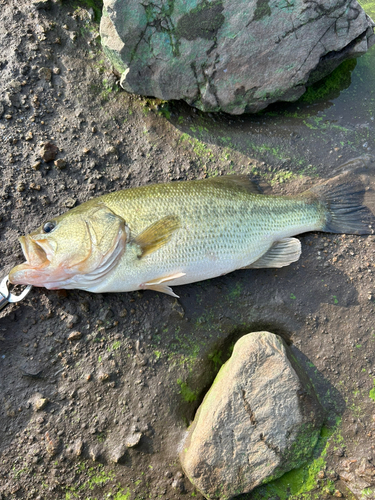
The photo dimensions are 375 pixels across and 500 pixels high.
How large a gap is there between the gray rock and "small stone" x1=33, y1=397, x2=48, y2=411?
1.33 meters

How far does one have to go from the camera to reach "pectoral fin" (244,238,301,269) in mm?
3410

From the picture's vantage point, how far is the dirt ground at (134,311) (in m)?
3.06

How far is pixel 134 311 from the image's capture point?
3324 mm

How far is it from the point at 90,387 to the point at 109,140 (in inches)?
99.3

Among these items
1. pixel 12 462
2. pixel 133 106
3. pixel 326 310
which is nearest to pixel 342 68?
pixel 133 106

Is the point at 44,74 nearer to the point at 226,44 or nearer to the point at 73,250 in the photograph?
the point at 226,44

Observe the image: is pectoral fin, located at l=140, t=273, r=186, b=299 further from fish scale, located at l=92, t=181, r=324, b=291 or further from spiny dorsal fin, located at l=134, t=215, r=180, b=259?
spiny dorsal fin, located at l=134, t=215, r=180, b=259

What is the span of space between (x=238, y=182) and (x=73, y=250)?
5.93 feet

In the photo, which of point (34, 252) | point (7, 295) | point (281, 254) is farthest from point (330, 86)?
point (7, 295)

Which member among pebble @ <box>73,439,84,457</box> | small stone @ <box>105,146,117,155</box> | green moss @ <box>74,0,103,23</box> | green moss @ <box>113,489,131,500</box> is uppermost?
green moss @ <box>74,0,103,23</box>

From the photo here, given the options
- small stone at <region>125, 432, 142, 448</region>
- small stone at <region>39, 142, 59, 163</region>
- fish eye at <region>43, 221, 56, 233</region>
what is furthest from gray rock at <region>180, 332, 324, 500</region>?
small stone at <region>39, 142, 59, 163</region>

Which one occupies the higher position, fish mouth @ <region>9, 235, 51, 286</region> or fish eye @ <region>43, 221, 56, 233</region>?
fish eye @ <region>43, 221, 56, 233</region>

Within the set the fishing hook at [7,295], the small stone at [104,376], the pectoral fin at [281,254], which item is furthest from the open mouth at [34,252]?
the pectoral fin at [281,254]

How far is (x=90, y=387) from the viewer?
3164mm
